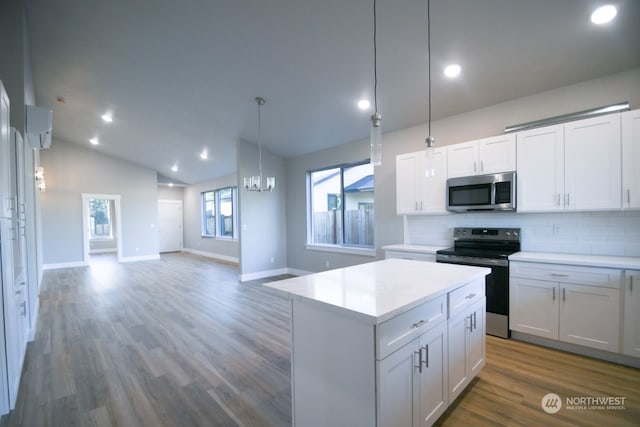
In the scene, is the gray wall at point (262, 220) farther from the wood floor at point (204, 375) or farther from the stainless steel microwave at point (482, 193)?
the stainless steel microwave at point (482, 193)

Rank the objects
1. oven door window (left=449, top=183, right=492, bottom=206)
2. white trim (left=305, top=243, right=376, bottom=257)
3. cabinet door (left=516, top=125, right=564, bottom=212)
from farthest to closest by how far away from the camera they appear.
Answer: white trim (left=305, top=243, right=376, bottom=257) → oven door window (left=449, top=183, right=492, bottom=206) → cabinet door (left=516, top=125, right=564, bottom=212)

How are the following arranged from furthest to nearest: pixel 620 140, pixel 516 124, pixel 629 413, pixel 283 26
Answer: pixel 516 124, pixel 283 26, pixel 620 140, pixel 629 413

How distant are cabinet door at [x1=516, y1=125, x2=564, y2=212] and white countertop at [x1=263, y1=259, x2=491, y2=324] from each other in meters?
1.40

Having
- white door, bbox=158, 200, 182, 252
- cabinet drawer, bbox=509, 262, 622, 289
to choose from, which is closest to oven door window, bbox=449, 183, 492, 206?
cabinet drawer, bbox=509, 262, 622, 289

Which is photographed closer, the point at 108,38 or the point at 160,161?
the point at 108,38

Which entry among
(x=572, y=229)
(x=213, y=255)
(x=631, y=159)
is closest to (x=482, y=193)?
(x=572, y=229)

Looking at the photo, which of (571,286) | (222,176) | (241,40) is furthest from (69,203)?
(571,286)

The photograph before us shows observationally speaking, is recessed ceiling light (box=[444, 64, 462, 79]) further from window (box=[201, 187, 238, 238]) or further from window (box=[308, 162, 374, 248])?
window (box=[201, 187, 238, 238])

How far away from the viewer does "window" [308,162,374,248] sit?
5.31 meters

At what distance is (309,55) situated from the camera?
3178 millimetres

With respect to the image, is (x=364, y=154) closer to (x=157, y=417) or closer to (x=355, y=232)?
(x=355, y=232)

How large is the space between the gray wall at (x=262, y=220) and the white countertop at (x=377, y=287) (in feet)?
13.5

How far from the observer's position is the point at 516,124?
3373 mm

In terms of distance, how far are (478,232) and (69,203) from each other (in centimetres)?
1033
